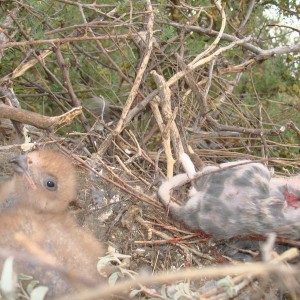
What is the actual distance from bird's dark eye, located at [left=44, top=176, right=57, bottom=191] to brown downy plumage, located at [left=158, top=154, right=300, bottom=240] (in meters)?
0.62

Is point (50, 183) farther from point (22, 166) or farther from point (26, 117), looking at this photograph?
point (26, 117)

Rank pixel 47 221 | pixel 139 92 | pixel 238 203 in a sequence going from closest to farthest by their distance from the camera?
Result: pixel 238 203, pixel 47 221, pixel 139 92

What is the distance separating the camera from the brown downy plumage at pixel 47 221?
6.99 ft

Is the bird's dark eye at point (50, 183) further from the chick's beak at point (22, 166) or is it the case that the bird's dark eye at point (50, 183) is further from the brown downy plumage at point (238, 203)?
the brown downy plumage at point (238, 203)

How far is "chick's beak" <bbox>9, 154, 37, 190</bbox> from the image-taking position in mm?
2875

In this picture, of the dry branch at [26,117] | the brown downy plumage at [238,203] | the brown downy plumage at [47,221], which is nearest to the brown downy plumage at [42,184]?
the brown downy plumage at [47,221]

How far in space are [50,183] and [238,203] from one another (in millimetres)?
1046

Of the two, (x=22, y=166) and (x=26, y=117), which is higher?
(x=26, y=117)

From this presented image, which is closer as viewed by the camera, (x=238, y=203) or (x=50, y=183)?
(x=238, y=203)

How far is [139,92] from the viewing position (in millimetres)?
3588

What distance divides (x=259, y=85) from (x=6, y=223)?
3.87 metres

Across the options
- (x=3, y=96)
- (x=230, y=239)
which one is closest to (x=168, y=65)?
(x=3, y=96)

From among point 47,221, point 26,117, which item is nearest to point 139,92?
point 26,117

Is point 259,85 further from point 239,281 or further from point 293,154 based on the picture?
point 239,281
